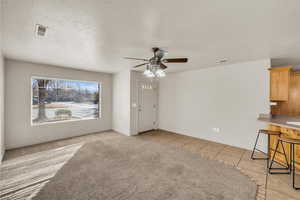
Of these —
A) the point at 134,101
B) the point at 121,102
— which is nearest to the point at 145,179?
the point at 134,101

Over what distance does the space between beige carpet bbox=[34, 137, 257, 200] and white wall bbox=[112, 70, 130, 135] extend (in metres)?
1.84

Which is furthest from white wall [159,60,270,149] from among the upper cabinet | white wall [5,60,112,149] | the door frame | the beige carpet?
white wall [5,60,112,149]

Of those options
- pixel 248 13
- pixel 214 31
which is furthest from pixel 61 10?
pixel 248 13

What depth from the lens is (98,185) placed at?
2186 millimetres

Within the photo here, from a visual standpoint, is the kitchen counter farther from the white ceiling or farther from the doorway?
the doorway

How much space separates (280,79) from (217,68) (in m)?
1.52

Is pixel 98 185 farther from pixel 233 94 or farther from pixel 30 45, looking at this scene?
pixel 233 94

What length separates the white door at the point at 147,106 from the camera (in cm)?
539

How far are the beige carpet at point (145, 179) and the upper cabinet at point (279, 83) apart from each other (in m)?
2.17

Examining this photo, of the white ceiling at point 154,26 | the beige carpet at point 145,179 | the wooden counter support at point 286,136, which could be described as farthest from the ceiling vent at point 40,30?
the wooden counter support at point 286,136

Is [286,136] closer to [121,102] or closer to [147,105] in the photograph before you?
[147,105]

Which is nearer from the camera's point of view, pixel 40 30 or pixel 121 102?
pixel 40 30

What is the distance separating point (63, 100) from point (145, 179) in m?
4.03

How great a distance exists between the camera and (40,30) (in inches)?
79.4
